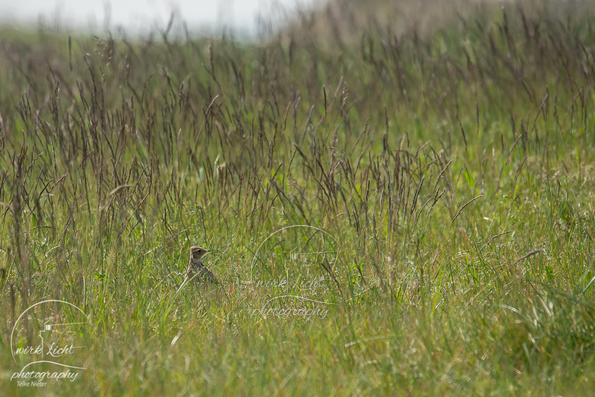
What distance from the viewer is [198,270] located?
2.57 metres

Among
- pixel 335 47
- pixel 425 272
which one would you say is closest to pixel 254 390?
pixel 425 272

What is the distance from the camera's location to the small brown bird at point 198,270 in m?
2.50

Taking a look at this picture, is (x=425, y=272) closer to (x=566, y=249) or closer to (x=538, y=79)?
(x=566, y=249)

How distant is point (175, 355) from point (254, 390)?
0.39m

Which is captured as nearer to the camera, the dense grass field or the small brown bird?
the dense grass field

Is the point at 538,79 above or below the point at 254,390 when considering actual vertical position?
above

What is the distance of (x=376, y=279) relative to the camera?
239 centimetres

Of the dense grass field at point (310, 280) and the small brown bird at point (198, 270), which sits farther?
the small brown bird at point (198, 270)

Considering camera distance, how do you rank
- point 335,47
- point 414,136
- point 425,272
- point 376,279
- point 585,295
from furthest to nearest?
point 335,47 < point 414,136 < point 425,272 < point 376,279 < point 585,295

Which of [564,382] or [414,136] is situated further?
[414,136]

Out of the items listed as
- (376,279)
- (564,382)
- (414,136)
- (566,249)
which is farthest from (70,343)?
(414,136)

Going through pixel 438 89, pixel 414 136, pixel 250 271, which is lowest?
pixel 250 271

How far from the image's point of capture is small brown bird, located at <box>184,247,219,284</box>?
2.50 meters

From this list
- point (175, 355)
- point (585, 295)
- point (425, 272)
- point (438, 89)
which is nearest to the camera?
point (175, 355)
